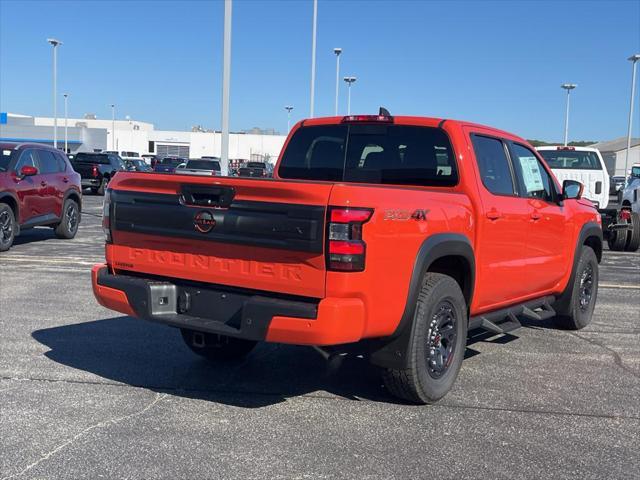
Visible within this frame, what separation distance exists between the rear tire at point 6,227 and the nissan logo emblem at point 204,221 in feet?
27.0

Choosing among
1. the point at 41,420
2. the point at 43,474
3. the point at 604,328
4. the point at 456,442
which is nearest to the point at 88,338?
the point at 41,420

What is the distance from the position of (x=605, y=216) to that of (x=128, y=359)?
11.2 meters

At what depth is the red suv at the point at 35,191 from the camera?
11.4 metres

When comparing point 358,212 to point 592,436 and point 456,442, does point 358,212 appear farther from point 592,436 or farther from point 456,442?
point 592,436

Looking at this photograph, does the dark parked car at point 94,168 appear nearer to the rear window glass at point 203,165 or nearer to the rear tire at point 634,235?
the rear window glass at point 203,165

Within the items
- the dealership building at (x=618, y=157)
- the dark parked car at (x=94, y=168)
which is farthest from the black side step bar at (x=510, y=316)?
the dealership building at (x=618, y=157)

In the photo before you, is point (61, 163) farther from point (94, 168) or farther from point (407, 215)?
point (94, 168)

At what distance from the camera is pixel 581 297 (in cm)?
727

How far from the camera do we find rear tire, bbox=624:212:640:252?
46.3 feet

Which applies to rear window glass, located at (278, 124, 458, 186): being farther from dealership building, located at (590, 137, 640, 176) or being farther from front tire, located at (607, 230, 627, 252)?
dealership building, located at (590, 137, 640, 176)

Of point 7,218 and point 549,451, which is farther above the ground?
point 7,218

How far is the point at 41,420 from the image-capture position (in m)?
4.29

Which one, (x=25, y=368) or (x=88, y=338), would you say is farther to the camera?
(x=88, y=338)

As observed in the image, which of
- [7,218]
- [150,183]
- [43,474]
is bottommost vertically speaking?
[43,474]
